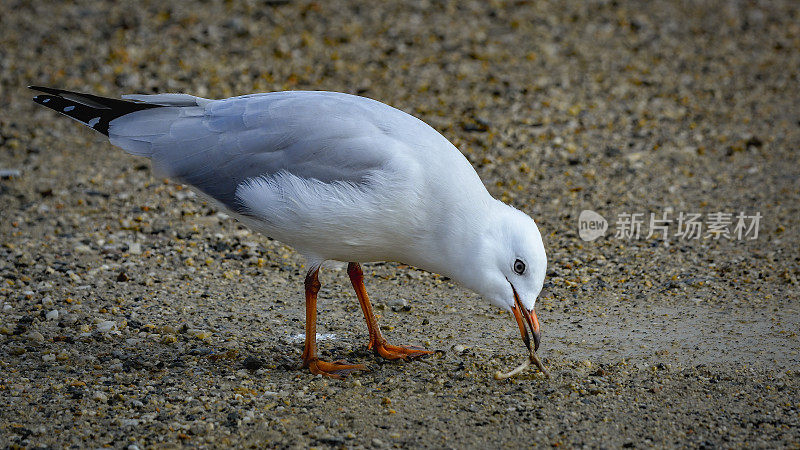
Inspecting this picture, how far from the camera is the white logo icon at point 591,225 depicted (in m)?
6.63

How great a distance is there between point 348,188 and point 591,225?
285 cm

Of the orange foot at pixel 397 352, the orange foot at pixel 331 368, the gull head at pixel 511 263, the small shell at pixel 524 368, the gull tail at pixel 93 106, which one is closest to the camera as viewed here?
the gull head at pixel 511 263

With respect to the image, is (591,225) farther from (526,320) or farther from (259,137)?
(259,137)

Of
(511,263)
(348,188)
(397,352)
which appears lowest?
(397,352)

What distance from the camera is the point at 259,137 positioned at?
189 inches

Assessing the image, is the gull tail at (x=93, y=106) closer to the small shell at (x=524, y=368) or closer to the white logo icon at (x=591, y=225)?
the small shell at (x=524, y=368)

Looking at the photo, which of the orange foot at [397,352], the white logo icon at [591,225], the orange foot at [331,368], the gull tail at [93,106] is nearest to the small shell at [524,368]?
the orange foot at [397,352]

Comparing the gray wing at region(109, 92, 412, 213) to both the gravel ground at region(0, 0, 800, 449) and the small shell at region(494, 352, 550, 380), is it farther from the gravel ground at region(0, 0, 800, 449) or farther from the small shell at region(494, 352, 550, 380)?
the small shell at region(494, 352, 550, 380)

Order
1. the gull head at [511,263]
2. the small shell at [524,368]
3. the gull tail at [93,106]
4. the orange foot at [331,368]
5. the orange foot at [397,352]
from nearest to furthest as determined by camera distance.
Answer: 1. the gull head at [511,263]
2. the small shell at [524,368]
3. the orange foot at [331,368]
4. the orange foot at [397,352]
5. the gull tail at [93,106]

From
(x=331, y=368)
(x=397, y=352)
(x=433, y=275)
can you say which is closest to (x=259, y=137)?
(x=331, y=368)

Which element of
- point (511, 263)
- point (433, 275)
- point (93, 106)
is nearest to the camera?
point (511, 263)

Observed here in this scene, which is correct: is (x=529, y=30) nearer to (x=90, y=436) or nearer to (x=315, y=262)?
(x=315, y=262)

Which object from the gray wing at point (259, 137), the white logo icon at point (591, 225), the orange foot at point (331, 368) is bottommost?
the orange foot at point (331, 368)

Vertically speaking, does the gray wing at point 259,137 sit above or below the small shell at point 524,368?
above
